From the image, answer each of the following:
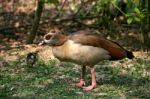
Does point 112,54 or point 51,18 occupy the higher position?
point 51,18

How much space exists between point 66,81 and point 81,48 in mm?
1111

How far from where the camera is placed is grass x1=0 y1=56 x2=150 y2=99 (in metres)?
7.18

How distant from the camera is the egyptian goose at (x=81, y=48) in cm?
697

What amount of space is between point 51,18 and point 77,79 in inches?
159

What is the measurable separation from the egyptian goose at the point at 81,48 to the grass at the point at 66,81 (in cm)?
33

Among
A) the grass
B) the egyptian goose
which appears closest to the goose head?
the egyptian goose

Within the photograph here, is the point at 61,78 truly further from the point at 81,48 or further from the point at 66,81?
the point at 81,48

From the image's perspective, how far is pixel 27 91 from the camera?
24.2ft

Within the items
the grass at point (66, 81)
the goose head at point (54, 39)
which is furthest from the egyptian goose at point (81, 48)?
the grass at point (66, 81)

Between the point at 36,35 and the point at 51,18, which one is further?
the point at 51,18

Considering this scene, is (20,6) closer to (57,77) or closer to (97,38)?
(57,77)

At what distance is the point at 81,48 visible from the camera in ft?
22.9

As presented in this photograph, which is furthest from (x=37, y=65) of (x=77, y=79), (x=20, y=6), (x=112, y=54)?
(x=20, y=6)

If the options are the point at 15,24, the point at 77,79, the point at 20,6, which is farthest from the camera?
the point at 20,6
